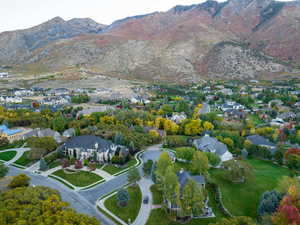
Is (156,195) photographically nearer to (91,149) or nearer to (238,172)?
(238,172)

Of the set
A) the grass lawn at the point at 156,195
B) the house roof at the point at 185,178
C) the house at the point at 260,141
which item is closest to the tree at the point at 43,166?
the grass lawn at the point at 156,195

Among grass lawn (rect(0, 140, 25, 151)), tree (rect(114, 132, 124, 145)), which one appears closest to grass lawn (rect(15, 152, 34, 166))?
grass lawn (rect(0, 140, 25, 151))

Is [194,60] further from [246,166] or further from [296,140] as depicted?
[246,166]

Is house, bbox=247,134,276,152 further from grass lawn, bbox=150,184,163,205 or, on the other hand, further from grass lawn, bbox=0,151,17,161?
grass lawn, bbox=0,151,17,161

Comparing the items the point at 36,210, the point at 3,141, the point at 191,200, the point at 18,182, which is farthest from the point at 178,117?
the point at 36,210

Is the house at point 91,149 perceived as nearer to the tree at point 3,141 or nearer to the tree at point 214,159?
the tree at point 214,159

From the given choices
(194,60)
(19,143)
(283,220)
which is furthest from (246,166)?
(194,60)
